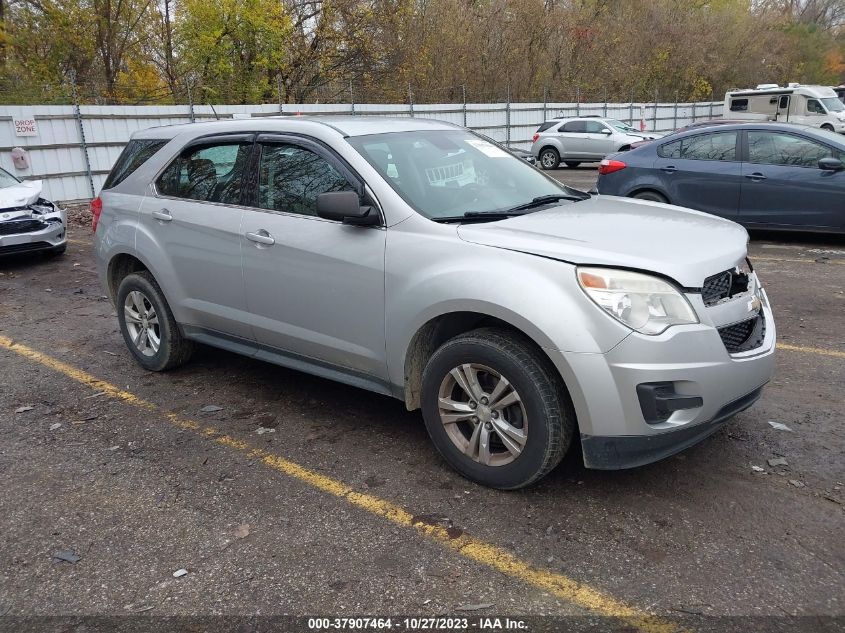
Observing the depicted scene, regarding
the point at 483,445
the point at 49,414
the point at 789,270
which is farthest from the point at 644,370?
the point at 789,270

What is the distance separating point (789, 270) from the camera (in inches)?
308

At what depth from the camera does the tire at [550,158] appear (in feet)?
73.5

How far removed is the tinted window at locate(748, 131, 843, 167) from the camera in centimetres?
855

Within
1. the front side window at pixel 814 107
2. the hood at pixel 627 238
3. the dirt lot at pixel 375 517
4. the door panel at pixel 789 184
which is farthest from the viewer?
the front side window at pixel 814 107

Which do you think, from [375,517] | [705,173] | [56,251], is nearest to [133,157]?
[375,517]

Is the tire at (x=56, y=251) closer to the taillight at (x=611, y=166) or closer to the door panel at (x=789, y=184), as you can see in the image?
the taillight at (x=611, y=166)

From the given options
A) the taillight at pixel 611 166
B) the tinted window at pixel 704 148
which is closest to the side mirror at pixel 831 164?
the tinted window at pixel 704 148

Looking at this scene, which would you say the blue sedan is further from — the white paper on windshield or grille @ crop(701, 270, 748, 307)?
grille @ crop(701, 270, 748, 307)

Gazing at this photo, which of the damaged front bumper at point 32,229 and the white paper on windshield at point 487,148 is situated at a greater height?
the white paper on windshield at point 487,148

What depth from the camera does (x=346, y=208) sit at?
3.68 meters

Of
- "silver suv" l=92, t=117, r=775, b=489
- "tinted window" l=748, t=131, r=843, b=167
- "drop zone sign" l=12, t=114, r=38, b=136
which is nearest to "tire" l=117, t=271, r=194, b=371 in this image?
"silver suv" l=92, t=117, r=775, b=489

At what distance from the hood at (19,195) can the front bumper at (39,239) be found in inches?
12.6

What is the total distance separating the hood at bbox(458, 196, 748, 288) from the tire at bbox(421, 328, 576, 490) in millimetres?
450

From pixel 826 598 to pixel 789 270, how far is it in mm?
5945
